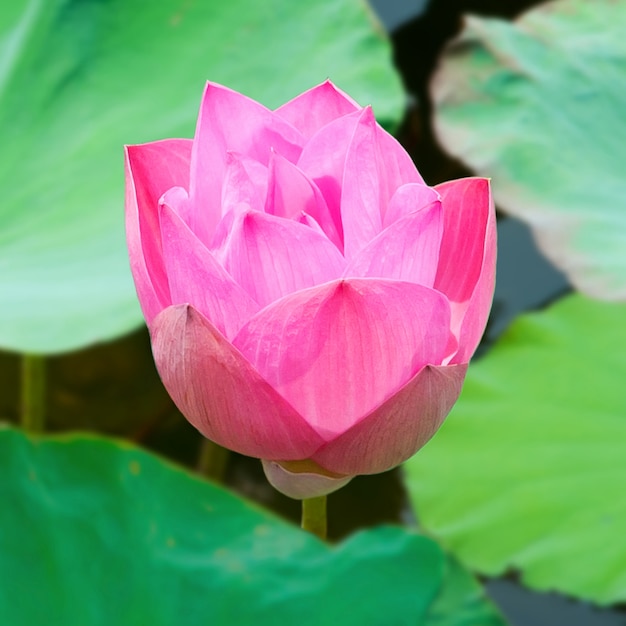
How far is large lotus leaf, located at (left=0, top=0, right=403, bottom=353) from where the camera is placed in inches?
34.9

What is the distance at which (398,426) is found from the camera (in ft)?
1.26

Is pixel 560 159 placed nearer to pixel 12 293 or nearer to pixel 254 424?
pixel 12 293

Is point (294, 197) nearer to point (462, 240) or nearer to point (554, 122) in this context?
point (462, 240)

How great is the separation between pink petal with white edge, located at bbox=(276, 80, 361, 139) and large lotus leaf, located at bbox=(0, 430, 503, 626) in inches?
12.1

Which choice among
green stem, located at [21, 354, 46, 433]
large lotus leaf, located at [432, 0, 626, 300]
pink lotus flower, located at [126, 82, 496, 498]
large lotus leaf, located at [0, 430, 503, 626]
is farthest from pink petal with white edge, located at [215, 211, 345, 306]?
green stem, located at [21, 354, 46, 433]

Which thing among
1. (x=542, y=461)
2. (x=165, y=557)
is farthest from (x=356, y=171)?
(x=542, y=461)

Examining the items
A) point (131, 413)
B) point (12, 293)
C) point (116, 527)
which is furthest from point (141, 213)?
point (131, 413)

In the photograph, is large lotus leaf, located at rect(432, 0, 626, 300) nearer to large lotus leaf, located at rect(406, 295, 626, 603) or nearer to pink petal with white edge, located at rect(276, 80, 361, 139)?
large lotus leaf, located at rect(406, 295, 626, 603)

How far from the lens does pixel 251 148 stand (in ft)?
1.49

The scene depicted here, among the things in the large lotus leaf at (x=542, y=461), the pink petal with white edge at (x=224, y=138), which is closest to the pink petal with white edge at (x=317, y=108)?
the pink petal with white edge at (x=224, y=138)

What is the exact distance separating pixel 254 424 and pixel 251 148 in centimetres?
14

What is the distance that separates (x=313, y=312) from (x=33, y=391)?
2.85 ft

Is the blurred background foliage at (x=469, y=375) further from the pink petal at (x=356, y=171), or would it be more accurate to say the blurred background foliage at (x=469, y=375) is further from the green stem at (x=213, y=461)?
the pink petal at (x=356, y=171)

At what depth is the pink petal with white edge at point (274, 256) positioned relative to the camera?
1.23ft
